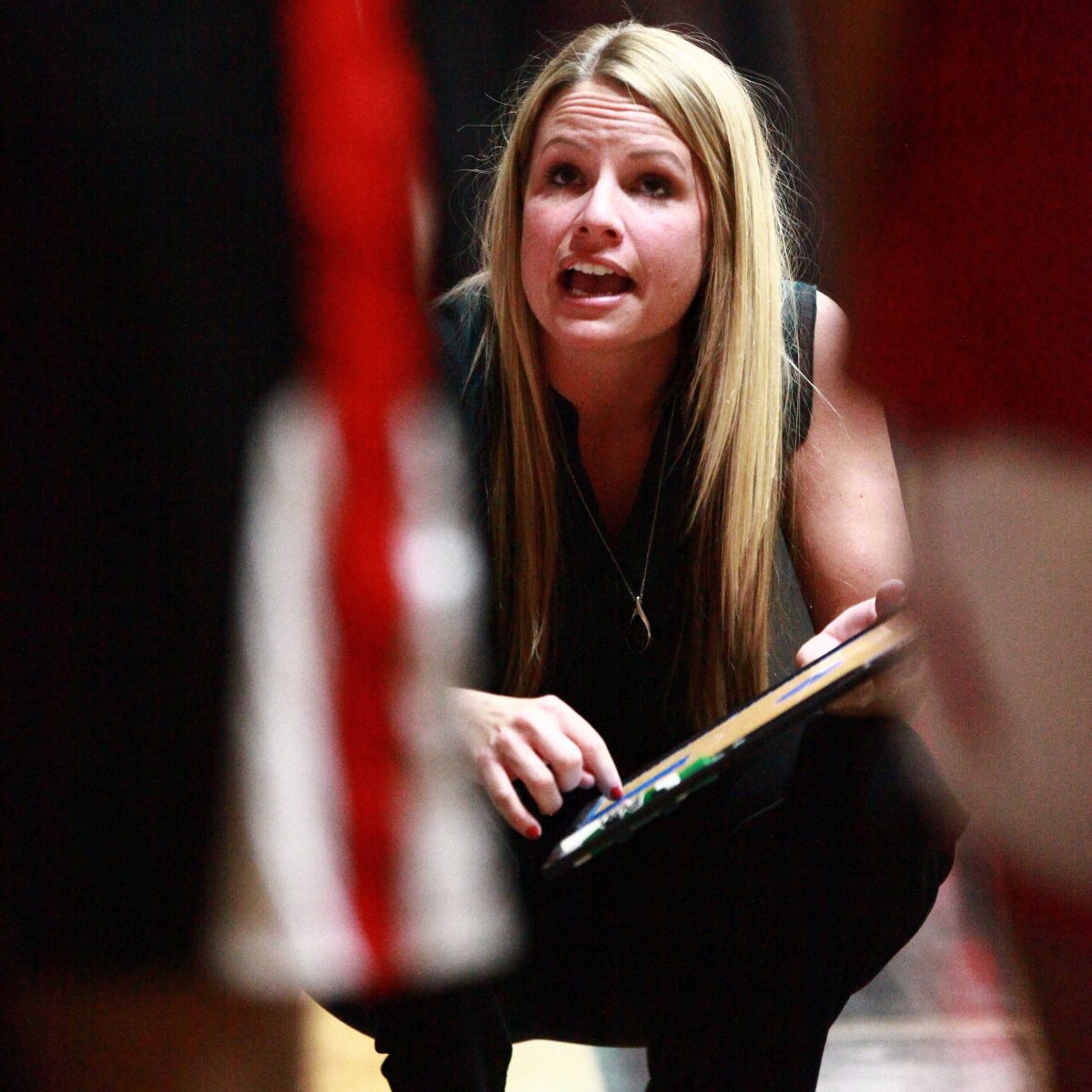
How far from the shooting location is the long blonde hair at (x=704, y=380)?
0.75 metres

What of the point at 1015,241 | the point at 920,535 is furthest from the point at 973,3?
the point at 920,535

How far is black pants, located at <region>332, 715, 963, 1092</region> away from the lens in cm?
79

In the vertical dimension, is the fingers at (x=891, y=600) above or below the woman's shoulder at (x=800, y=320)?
below

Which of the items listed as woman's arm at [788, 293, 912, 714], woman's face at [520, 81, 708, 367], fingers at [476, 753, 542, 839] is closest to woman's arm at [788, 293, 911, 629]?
woman's arm at [788, 293, 912, 714]

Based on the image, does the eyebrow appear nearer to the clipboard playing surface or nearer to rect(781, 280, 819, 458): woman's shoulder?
rect(781, 280, 819, 458): woman's shoulder

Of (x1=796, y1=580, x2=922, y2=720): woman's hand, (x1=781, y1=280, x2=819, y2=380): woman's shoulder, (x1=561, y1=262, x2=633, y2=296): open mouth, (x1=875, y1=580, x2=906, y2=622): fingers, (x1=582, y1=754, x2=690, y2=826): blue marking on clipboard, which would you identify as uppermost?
(x1=561, y1=262, x2=633, y2=296): open mouth

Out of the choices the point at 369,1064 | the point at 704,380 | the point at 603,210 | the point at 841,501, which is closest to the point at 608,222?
the point at 603,210

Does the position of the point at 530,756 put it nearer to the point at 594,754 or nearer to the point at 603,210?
the point at 594,754

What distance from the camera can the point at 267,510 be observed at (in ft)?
2.44

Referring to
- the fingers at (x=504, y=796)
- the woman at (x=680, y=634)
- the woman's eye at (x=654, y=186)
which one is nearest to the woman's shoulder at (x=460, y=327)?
the woman at (x=680, y=634)

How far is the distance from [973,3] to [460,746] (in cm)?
52

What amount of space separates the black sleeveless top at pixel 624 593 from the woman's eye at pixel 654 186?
3.8 inches

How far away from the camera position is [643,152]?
29.4 inches

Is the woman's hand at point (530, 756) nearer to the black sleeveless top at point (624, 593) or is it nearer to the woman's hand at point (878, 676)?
the black sleeveless top at point (624, 593)
